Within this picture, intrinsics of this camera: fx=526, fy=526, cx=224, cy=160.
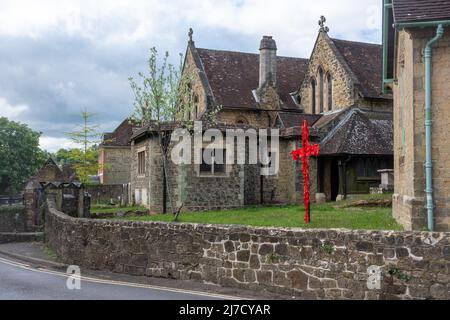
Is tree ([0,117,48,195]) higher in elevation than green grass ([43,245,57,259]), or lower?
higher

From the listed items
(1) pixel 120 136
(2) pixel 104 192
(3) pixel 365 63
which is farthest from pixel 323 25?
(1) pixel 120 136

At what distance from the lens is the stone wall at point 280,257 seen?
8630 mm

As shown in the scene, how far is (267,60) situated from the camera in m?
36.0

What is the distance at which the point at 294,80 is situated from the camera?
3869 centimetres

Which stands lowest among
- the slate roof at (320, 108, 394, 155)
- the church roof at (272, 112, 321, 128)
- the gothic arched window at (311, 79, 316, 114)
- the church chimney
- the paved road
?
the paved road

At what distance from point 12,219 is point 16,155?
4244cm

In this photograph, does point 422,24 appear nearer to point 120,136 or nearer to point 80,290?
point 80,290

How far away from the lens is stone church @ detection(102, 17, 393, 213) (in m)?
25.6

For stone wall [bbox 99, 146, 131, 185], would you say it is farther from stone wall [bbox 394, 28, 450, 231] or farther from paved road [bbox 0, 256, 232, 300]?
stone wall [bbox 394, 28, 450, 231]

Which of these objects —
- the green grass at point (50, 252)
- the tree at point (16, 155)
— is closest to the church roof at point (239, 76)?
the green grass at point (50, 252)

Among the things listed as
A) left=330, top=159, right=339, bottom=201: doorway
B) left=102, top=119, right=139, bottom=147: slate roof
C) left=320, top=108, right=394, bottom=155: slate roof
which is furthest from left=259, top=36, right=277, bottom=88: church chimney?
left=102, top=119, right=139, bottom=147: slate roof

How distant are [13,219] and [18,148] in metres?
42.9

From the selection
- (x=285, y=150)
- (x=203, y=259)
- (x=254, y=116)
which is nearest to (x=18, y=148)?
(x=254, y=116)

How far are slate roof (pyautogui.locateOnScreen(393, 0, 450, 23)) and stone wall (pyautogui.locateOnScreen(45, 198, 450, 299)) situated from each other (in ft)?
20.5
